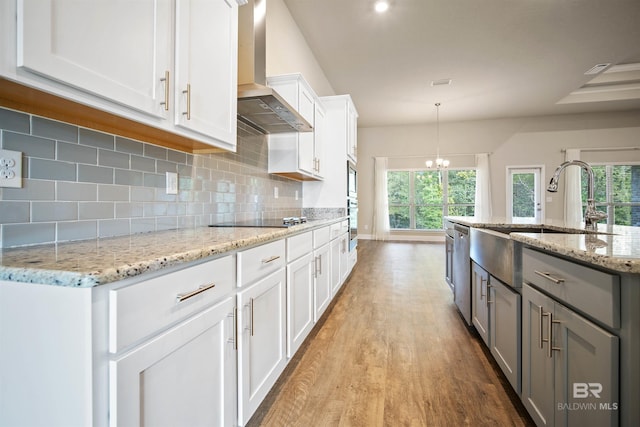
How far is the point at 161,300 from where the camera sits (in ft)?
2.60

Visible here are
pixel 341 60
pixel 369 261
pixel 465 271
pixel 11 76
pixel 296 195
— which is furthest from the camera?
pixel 369 261

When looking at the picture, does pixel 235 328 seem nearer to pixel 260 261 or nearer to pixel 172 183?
pixel 260 261

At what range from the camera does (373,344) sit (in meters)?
2.17

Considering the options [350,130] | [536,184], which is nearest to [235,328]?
[350,130]

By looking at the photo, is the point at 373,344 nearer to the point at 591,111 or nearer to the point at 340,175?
the point at 340,175

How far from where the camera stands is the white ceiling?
3.37 metres

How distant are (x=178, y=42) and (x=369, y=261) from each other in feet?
14.8

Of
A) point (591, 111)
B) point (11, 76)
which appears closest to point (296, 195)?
point (11, 76)

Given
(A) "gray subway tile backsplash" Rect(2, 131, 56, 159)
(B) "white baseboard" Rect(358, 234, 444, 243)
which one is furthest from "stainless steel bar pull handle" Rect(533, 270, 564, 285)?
(B) "white baseboard" Rect(358, 234, 444, 243)

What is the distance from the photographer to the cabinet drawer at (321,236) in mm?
2217

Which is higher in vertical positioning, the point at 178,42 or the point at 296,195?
the point at 178,42

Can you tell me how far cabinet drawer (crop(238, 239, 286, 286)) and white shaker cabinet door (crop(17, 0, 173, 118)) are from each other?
0.64 meters

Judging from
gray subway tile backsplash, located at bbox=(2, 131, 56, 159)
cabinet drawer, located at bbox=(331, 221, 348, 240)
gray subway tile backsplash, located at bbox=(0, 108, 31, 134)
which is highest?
gray subway tile backsplash, located at bbox=(0, 108, 31, 134)

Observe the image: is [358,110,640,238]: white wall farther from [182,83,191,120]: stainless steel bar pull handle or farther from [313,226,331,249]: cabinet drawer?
[182,83,191,120]: stainless steel bar pull handle
